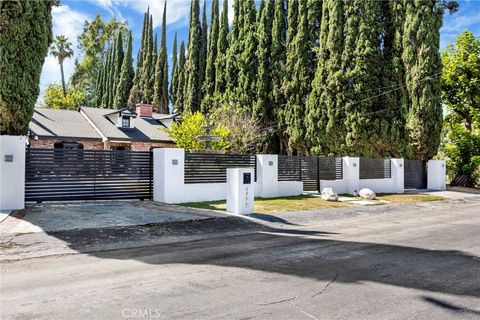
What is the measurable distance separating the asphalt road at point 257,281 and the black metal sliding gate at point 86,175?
631 cm

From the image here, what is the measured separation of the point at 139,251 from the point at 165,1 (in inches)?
2225

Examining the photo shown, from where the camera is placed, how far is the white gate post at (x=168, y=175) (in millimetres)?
13547

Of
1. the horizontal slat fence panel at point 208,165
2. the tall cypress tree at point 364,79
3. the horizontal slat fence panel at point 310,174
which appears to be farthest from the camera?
the tall cypress tree at point 364,79

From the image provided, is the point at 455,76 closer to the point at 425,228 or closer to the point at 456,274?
the point at 425,228

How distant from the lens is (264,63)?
36.8 m

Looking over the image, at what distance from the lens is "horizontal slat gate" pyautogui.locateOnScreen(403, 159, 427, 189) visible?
23.8m

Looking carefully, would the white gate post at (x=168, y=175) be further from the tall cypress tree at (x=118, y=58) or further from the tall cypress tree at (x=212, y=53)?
the tall cypress tree at (x=118, y=58)

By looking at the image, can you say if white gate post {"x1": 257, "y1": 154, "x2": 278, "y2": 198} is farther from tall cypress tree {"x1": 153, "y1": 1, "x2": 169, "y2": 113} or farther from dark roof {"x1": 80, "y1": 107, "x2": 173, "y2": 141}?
tall cypress tree {"x1": 153, "y1": 1, "x2": 169, "y2": 113}

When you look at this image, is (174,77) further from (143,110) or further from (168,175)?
(168,175)

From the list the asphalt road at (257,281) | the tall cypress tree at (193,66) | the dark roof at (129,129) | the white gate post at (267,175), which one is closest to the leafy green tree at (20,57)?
the asphalt road at (257,281)

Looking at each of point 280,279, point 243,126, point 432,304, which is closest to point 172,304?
point 280,279

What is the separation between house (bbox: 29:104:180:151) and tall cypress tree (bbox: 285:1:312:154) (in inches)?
442

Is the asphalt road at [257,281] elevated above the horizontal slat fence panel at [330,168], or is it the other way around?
the horizontal slat fence panel at [330,168]

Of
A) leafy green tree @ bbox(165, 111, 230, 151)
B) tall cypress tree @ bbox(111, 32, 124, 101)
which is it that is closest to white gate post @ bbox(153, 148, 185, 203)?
leafy green tree @ bbox(165, 111, 230, 151)
